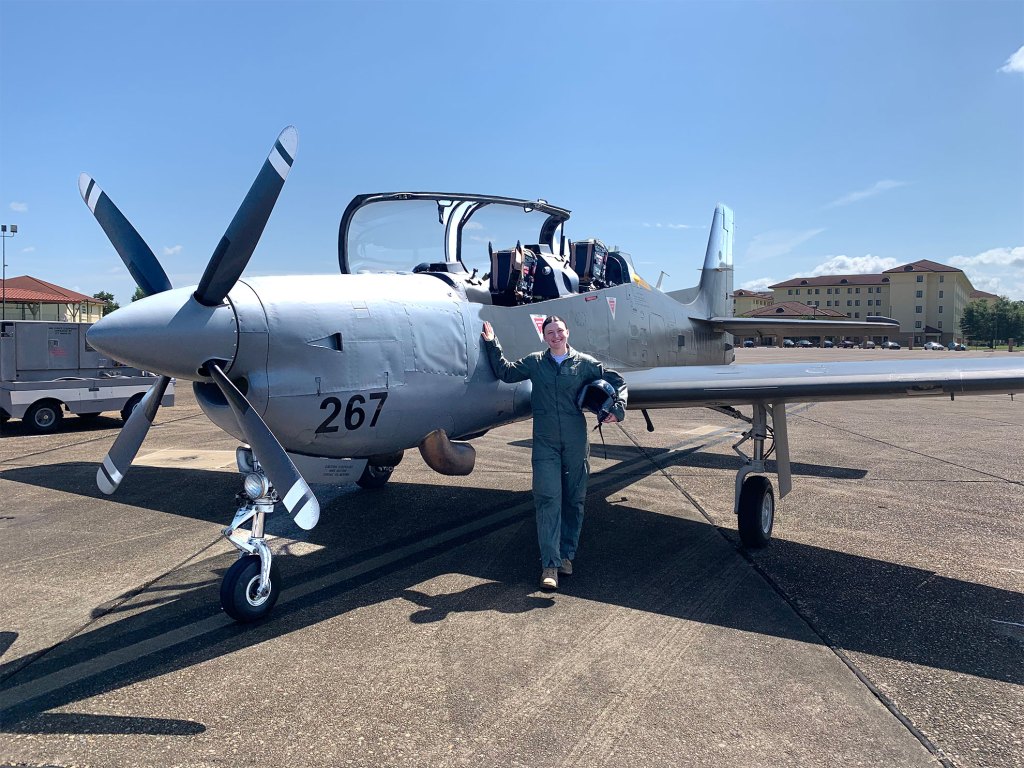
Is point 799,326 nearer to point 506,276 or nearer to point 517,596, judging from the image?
point 506,276

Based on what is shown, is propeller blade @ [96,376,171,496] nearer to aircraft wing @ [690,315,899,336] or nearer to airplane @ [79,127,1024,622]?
airplane @ [79,127,1024,622]

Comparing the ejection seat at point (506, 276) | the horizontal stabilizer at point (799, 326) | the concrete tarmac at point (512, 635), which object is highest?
the ejection seat at point (506, 276)

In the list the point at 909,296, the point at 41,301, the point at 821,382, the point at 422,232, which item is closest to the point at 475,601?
the point at 821,382

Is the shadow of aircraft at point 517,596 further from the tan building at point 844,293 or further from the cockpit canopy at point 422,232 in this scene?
the tan building at point 844,293

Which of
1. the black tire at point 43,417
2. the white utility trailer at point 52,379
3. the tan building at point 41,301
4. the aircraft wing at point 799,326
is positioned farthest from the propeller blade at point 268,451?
the tan building at point 41,301

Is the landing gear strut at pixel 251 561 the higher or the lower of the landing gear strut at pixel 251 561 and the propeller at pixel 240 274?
the lower

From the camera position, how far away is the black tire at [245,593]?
407 centimetres

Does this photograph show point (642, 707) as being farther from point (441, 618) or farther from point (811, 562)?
point (811, 562)

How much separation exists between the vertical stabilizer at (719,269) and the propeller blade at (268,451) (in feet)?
27.9

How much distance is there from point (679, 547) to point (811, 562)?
1.06 metres

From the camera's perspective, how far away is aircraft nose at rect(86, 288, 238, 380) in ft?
12.5

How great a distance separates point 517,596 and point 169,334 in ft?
9.30

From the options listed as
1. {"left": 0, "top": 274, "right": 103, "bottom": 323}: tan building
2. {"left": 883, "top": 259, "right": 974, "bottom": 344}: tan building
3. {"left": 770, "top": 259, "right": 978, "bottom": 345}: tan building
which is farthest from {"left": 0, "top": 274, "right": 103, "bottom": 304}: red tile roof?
{"left": 883, "top": 259, "right": 974, "bottom": 344}: tan building

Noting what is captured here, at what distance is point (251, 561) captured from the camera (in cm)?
423
